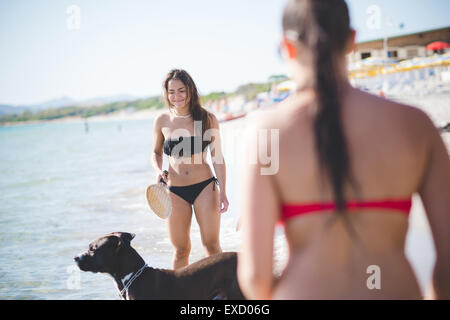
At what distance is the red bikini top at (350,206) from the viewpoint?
1.20 m

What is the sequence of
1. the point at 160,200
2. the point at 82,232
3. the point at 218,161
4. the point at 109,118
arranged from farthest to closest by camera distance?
the point at 109,118
the point at 82,232
the point at 218,161
the point at 160,200

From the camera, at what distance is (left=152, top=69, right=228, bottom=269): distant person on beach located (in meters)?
4.12

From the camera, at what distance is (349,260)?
1236mm

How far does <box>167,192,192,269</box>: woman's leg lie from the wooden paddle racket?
0.07 metres

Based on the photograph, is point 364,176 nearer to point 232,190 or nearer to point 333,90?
point 333,90

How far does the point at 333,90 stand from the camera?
1208mm

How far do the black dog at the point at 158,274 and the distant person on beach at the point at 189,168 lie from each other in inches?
30.9

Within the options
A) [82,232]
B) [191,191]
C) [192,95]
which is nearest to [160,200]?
[191,191]

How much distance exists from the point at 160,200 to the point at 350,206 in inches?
117

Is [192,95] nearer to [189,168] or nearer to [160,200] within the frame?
[189,168]

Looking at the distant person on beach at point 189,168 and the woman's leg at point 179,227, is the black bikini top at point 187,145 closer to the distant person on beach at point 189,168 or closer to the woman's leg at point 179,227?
the distant person on beach at point 189,168

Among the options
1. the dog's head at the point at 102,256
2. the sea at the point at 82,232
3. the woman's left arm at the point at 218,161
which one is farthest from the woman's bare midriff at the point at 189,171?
the sea at the point at 82,232

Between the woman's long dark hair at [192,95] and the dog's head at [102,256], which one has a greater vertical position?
the woman's long dark hair at [192,95]
